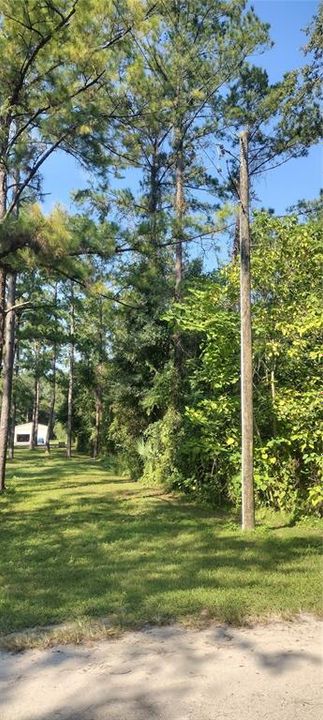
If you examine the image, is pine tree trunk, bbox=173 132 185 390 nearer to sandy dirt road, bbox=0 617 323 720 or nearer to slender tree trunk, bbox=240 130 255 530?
slender tree trunk, bbox=240 130 255 530

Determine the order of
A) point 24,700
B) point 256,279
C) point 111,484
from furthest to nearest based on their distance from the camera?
point 111,484
point 256,279
point 24,700

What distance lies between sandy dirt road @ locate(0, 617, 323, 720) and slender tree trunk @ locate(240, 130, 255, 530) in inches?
177

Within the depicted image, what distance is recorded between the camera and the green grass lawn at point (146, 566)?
17.1ft

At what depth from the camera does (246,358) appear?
9430 mm

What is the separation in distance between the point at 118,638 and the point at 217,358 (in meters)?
7.10

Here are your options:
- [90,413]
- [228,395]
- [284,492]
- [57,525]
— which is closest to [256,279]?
[228,395]

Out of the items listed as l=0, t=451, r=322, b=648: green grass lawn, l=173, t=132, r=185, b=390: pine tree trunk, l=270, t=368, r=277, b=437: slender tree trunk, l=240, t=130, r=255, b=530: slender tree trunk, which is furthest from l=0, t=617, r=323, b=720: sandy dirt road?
l=173, t=132, r=185, b=390: pine tree trunk

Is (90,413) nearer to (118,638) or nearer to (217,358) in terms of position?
(217,358)

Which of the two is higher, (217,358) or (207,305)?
(207,305)

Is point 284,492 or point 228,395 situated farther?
A: point 228,395

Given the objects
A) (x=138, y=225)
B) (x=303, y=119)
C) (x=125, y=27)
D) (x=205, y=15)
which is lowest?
(x=138, y=225)

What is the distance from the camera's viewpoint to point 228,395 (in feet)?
37.9

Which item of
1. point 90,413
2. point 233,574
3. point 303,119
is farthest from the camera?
point 90,413

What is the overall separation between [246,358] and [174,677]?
609 centimetres
